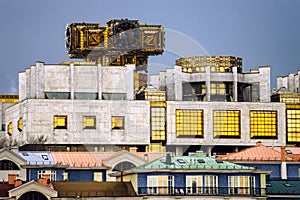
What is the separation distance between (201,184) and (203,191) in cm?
112

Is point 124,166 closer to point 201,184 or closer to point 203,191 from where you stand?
point 201,184

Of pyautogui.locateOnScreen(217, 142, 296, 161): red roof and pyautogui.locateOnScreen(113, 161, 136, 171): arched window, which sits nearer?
pyautogui.locateOnScreen(113, 161, 136, 171): arched window

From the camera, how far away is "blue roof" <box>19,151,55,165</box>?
144 m

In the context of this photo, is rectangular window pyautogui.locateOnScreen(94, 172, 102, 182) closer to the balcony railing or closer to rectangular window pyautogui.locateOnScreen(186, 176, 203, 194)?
rectangular window pyautogui.locateOnScreen(186, 176, 203, 194)

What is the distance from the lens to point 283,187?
134750mm

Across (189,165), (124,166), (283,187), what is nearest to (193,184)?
(189,165)

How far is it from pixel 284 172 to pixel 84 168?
2503cm

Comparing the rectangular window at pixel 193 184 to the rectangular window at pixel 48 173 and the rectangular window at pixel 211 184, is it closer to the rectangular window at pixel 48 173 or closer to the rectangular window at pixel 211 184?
the rectangular window at pixel 211 184

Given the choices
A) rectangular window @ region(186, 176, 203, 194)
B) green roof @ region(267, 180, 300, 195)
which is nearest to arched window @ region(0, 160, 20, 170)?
rectangular window @ region(186, 176, 203, 194)

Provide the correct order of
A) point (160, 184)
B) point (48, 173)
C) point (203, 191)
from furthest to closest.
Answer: point (48, 173) < point (203, 191) < point (160, 184)

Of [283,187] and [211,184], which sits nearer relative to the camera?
[211,184]

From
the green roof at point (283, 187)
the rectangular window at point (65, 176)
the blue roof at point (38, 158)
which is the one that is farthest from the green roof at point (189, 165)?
the blue roof at point (38, 158)

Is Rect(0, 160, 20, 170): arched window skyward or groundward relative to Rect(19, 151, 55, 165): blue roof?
groundward

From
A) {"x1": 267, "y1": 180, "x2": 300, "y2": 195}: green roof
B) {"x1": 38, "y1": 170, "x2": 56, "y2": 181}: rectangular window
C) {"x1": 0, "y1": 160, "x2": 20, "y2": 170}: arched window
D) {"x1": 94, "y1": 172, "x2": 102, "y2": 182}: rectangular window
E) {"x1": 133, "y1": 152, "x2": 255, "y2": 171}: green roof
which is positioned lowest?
{"x1": 267, "y1": 180, "x2": 300, "y2": 195}: green roof
